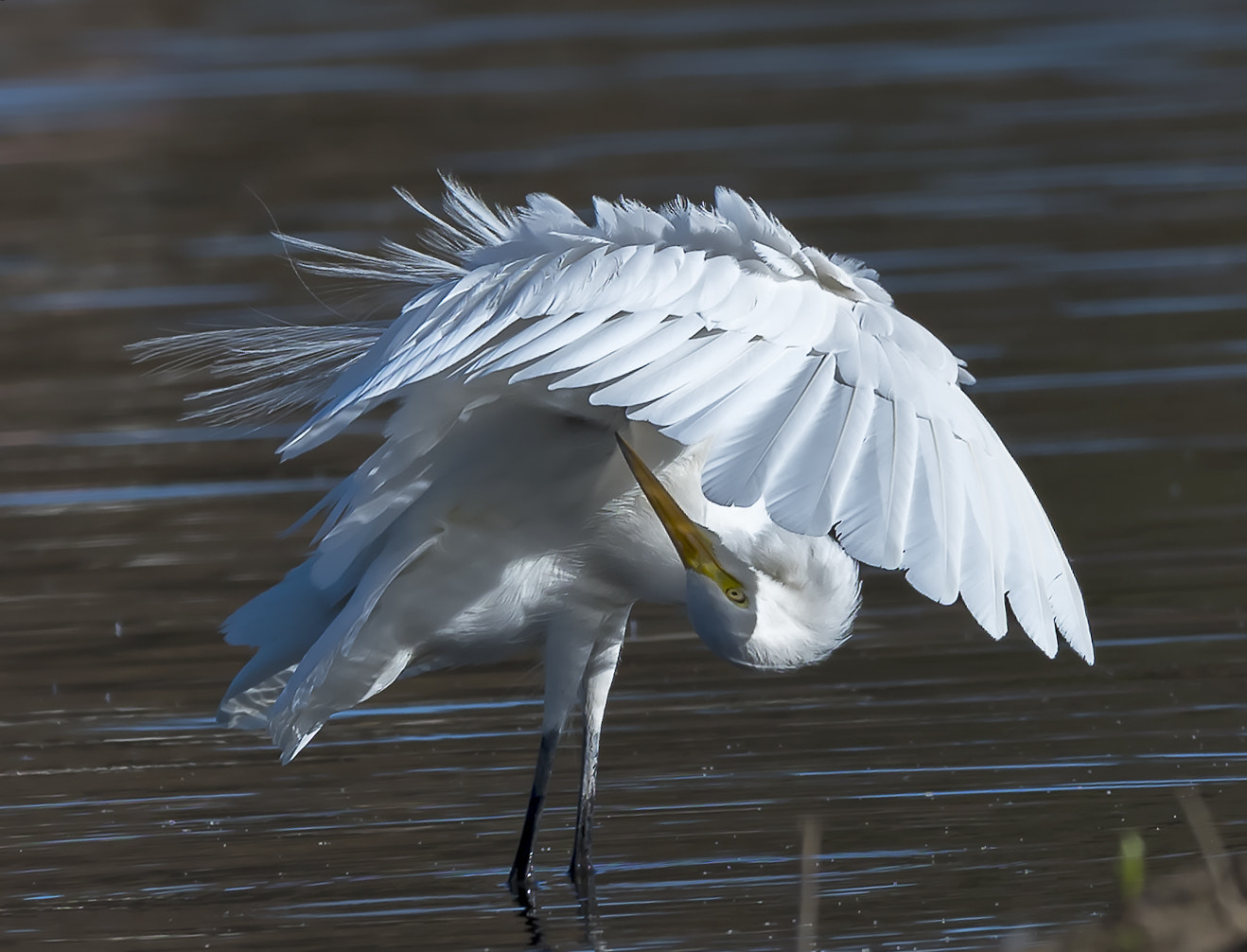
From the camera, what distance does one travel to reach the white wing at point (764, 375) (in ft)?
14.3

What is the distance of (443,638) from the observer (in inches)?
229

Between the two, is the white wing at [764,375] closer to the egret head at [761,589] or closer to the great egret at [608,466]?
the great egret at [608,466]

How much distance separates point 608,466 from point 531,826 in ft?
3.21

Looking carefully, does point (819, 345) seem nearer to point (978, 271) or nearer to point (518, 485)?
point (518, 485)

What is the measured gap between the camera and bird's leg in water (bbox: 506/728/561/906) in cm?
591

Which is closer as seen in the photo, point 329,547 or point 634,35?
point 329,547

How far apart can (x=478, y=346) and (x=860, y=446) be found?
846 millimetres

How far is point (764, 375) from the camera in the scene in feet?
15.0

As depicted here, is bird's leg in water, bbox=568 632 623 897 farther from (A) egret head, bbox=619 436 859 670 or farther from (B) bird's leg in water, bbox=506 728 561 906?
(A) egret head, bbox=619 436 859 670

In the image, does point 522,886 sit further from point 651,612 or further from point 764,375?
point 651,612

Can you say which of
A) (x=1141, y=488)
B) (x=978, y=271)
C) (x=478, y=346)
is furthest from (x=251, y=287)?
(x=478, y=346)

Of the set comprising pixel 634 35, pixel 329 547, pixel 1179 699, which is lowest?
pixel 634 35

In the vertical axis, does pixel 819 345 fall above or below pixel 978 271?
above

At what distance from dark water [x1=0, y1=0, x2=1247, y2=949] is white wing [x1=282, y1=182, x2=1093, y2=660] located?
1.11 meters
